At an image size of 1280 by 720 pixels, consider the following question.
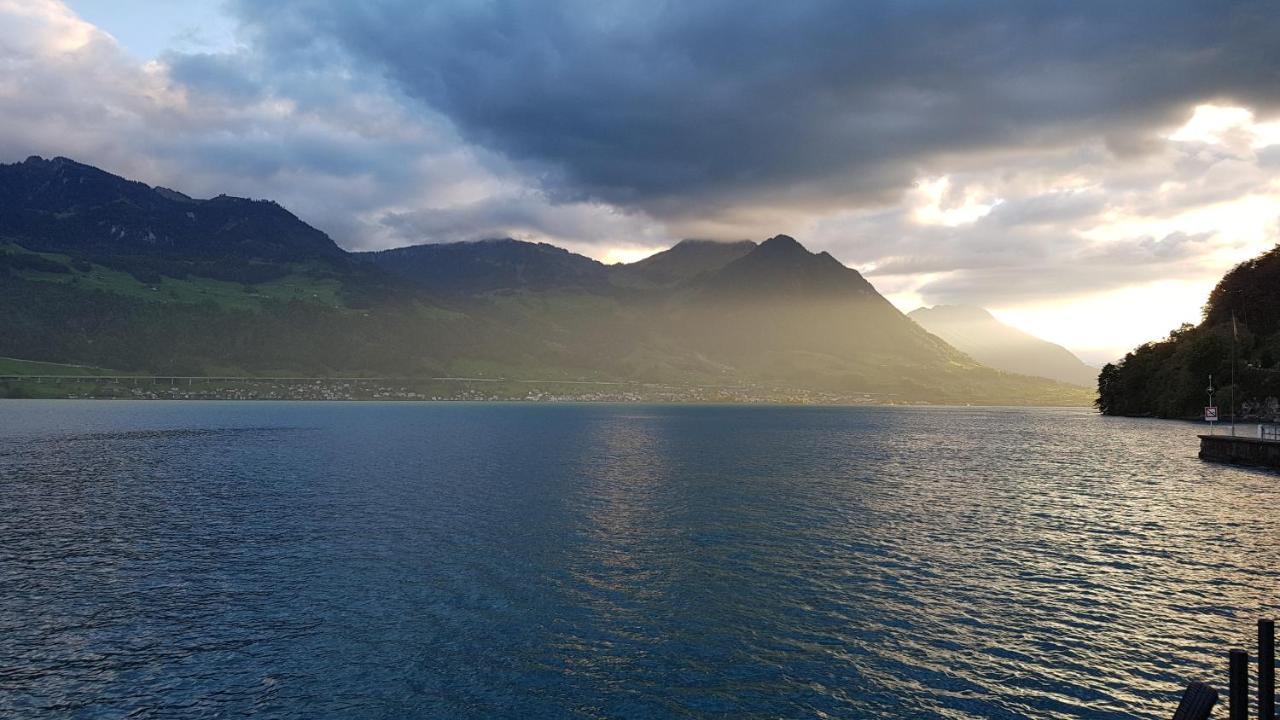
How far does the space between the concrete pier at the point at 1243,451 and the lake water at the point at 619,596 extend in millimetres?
33285

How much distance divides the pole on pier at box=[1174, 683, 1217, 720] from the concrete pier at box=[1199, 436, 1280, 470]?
13412 centimetres

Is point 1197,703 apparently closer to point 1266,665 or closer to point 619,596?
point 1266,665

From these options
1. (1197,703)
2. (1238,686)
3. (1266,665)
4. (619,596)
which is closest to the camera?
(1238,686)

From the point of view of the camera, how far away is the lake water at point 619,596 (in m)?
28.9

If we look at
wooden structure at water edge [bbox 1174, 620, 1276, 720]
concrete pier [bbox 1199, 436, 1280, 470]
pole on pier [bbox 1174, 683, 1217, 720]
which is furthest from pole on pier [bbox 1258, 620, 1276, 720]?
concrete pier [bbox 1199, 436, 1280, 470]

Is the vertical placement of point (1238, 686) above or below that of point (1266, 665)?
below

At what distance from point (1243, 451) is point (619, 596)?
137283 millimetres

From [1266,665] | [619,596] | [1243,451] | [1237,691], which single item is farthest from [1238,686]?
[1243,451]

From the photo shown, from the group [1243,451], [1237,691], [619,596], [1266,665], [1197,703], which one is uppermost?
[1266,665]

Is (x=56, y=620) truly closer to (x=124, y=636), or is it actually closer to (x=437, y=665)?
(x=124, y=636)

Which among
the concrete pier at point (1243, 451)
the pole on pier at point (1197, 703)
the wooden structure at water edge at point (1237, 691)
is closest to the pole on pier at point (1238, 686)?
the wooden structure at water edge at point (1237, 691)

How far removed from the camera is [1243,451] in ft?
402

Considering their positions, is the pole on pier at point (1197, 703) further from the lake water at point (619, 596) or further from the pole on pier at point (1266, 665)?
the lake water at point (619, 596)

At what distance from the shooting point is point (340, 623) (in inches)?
1460
